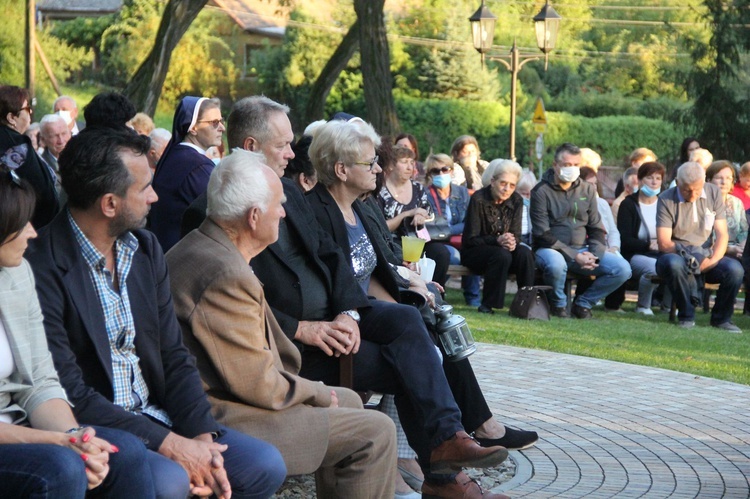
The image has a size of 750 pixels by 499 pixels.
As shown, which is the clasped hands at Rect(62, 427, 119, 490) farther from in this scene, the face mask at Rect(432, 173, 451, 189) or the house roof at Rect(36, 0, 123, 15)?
the house roof at Rect(36, 0, 123, 15)

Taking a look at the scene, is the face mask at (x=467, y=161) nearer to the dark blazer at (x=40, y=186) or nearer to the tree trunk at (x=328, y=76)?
the dark blazer at (x=40, y=186)

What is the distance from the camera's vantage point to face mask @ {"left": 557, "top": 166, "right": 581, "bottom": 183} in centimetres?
1291

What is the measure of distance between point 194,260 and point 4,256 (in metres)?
0.93

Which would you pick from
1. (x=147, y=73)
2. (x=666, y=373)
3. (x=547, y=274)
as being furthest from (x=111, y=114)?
(x=147, y=73)

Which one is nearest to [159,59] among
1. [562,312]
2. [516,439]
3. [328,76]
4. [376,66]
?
[376,66]

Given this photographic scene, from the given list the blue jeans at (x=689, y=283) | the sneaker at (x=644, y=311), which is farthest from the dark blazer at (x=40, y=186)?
the sneaker at (x=644, y=311)

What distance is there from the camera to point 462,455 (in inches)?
206

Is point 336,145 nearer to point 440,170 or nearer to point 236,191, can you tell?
point 236,191

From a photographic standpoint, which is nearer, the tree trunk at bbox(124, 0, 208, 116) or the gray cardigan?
the gray cardigan

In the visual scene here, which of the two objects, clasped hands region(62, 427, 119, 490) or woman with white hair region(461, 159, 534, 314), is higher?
clasped hands region(62, 427, 119, 490)

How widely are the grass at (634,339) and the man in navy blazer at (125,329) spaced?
6.01 metres

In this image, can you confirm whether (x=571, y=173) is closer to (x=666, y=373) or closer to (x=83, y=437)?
(x=666, y=373)

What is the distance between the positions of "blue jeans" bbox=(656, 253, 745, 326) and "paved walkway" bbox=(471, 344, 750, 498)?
3.20 m

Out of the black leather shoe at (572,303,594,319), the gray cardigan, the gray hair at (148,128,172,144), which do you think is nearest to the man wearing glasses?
the gray cardigan
